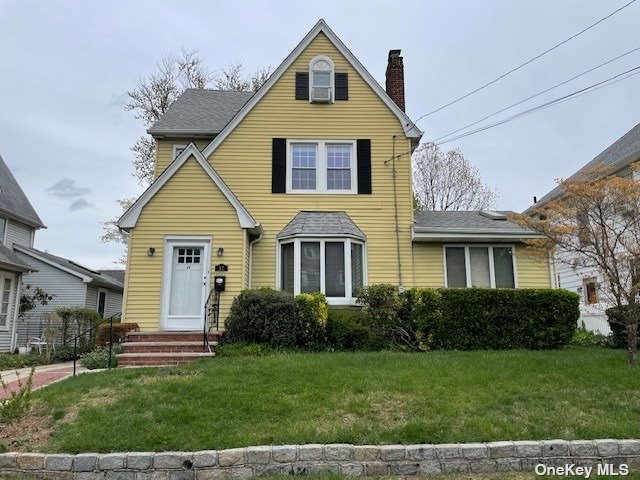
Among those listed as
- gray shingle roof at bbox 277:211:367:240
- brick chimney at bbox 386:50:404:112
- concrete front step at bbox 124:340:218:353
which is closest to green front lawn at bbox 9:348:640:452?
concrete front step at bbox 124:340:218:353

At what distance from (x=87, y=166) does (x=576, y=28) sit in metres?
19.4

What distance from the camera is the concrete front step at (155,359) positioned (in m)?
10.1

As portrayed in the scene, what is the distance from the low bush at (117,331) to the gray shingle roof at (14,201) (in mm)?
11003

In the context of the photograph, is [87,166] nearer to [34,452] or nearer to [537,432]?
[34,452]

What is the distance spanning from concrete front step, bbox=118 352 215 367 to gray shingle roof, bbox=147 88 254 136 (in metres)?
7.79

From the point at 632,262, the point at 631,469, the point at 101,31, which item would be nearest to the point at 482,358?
the point at 632,262

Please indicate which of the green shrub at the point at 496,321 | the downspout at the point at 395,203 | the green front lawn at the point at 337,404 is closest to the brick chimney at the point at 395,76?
the downspout at the point at 395,203

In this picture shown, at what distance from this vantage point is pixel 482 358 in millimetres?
9336

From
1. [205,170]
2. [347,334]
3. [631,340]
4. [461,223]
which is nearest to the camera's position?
[631,340]

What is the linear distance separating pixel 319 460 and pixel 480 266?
10643 mm

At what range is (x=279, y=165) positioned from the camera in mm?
14555

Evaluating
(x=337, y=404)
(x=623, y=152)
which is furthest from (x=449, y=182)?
(x=337, y=404)

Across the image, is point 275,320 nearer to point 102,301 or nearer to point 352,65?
point 352,65

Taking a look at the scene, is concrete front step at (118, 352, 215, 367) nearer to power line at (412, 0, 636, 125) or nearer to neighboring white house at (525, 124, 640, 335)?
power line at (412, 0, 636, 125)
